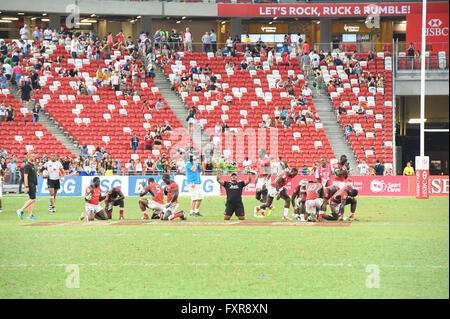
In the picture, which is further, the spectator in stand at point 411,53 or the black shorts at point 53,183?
the spectator in stand at point 411,53

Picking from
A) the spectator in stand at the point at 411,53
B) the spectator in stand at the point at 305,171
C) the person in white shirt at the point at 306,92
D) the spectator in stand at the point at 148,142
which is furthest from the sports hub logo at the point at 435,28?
the spectator in stand at the point at 148,142

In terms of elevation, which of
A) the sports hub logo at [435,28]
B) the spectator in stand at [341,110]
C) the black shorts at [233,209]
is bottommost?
the black shorts at [233,209]

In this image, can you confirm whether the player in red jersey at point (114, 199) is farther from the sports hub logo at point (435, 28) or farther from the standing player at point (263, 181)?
the sports hub logo at point (435, 28)

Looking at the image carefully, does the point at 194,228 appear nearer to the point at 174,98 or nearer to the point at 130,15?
the point at 174,98

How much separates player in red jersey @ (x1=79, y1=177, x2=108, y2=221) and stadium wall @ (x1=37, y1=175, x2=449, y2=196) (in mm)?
10779

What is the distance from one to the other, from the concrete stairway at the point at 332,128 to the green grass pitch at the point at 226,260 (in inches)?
636

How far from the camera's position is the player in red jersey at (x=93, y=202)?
64.0 feet

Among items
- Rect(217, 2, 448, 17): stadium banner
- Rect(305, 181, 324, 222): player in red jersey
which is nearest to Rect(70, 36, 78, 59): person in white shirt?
Rect(217, 2, 448, 17): stadium banner

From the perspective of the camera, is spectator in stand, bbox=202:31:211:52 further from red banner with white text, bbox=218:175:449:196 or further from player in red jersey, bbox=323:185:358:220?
player in red jersey, bbox=323:185:358:220

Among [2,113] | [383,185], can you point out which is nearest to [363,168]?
[383,185]

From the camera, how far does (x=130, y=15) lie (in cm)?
4453

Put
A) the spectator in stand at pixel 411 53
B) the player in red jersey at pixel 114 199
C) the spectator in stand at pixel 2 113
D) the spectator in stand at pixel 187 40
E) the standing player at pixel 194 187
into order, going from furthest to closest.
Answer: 1. the spectator in stand at pixel 187 40
2. the spectator in stand at pixel 411 53
3. the spectator in stand at pixel 2 113
4. the standing player at pixel 194 187
5. the player in red jersey at pixel 114 199

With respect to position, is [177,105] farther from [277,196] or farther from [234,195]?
[234,195]

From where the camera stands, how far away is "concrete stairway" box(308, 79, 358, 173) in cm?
3584
